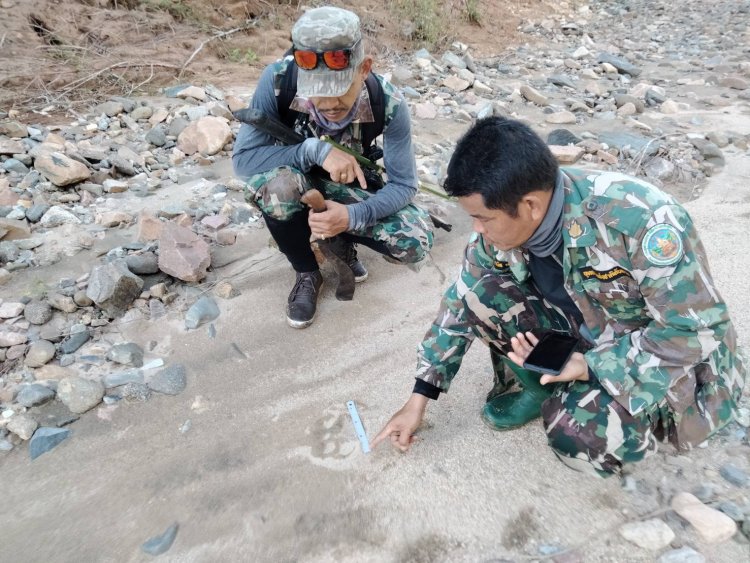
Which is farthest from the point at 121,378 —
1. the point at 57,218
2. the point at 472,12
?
the point at 472,12

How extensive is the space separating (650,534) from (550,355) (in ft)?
1.78

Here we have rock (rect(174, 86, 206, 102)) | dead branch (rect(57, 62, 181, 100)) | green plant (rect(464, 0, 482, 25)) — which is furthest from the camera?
green plant (rect(464, 0, 482, 25))

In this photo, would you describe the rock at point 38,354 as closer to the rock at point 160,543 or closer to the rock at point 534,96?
the rock at point 160,543

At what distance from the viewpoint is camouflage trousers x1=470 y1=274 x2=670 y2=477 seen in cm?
146

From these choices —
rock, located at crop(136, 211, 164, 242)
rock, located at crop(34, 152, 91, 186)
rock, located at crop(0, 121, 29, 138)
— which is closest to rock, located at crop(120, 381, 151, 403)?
rock, located at crop(136, 211, 164, 242)

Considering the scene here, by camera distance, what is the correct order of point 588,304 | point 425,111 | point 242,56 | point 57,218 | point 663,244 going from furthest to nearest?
point 242,56, point 425,111, point 57,218, point 588,304, point 663,244

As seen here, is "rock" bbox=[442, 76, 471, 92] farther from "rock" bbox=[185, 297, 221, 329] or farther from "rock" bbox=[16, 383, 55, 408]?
"rock" bbox=[16, 383, 55, 408]

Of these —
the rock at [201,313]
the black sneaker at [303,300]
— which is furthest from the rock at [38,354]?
the black sneaker at [303,300]

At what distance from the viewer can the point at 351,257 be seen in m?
2.70

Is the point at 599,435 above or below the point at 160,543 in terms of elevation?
above

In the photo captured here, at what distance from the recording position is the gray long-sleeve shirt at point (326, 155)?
2230mm

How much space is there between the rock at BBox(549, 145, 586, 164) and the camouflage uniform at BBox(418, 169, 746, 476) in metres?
2.30

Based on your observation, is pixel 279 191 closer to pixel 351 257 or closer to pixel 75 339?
pixel 351 257

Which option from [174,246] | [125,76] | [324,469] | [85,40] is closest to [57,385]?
[174,246]
